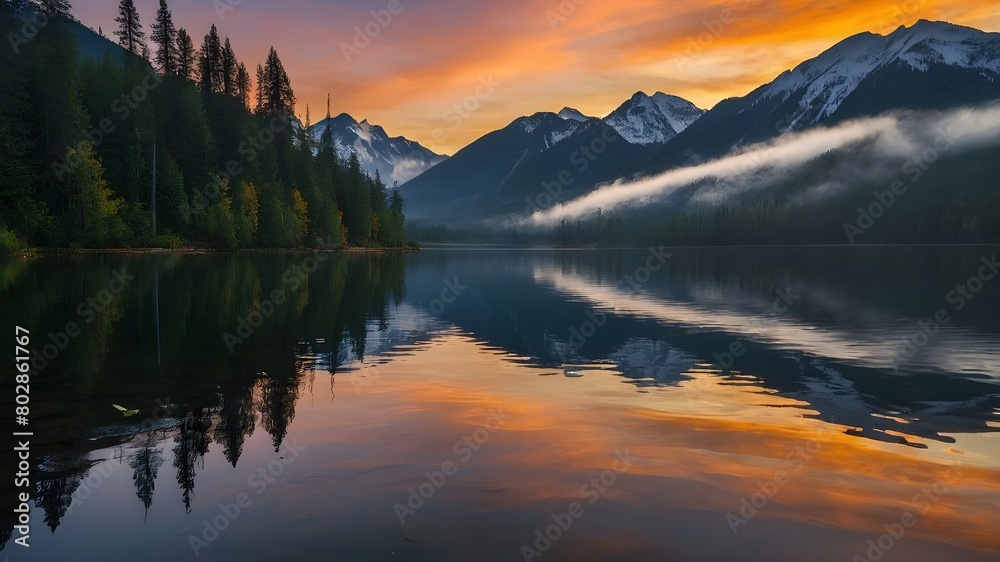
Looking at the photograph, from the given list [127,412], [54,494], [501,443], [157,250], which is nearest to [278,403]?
[127,412]

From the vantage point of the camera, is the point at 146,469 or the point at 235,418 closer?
the point at 146,469

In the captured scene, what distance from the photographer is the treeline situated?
319 ft

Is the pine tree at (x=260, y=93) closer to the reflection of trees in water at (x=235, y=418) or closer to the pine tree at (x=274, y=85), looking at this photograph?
the pine tree at (x=274, y=85)

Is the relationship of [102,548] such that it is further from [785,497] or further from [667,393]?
[667,393]

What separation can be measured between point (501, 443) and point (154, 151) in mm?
118765

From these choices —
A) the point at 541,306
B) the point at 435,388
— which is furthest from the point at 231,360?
Result: the point at 541,306

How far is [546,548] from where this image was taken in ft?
34.9

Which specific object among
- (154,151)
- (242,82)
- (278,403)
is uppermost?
(242,82)

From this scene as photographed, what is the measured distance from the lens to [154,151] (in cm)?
11575

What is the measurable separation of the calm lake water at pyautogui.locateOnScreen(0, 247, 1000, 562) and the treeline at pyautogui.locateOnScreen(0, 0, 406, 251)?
7216 centimetres

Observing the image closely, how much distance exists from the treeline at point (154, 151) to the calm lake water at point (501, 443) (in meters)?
72.2

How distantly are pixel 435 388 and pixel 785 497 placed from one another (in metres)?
12.8

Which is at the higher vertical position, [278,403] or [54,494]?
[54,494]

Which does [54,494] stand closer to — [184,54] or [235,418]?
[235,418]
